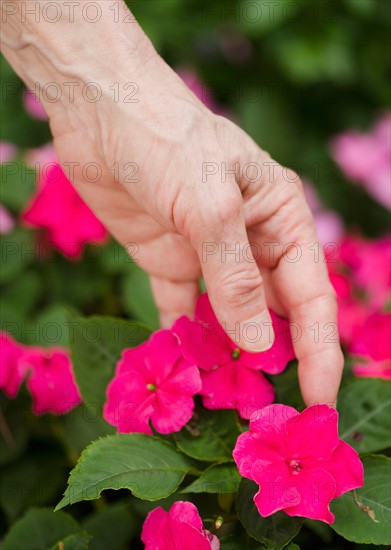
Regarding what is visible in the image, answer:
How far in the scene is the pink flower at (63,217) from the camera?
4.90 ft

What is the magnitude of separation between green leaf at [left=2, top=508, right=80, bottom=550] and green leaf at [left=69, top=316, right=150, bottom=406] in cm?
16

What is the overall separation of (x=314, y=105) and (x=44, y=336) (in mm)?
1547

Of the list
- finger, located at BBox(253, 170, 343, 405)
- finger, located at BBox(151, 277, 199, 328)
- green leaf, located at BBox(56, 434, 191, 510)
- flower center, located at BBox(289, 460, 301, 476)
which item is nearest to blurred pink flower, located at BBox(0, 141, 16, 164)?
finger, located at BBox(151, 277, 199, 328)

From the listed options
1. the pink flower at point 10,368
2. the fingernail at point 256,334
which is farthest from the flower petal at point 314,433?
the pink flower at point 10,368

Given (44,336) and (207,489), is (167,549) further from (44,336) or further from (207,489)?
(44,336)

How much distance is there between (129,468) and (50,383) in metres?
0.34

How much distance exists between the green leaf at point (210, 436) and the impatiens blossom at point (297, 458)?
8 cm

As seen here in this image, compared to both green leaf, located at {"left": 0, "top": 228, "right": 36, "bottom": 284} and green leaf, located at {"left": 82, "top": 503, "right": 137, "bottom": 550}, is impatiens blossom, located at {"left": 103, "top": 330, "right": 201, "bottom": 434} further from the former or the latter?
green leaf, located at {"left": 0, "top": 228, "right": 36, "bottom": 284}

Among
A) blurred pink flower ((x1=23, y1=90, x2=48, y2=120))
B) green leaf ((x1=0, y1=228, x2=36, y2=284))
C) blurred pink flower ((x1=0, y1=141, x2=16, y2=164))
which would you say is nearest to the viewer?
green leaf ((x1=0, y1=228, x2=36, y2=284))

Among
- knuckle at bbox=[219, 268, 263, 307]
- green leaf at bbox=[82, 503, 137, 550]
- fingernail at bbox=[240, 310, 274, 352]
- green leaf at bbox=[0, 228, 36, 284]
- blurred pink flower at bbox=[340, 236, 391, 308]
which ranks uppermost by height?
knuckle at bbox=[219, 268, 263, 307]

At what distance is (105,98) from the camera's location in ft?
3.15

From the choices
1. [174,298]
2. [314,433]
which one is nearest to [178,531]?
[314,433]

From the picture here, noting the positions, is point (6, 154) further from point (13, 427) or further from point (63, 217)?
point (13, 427)

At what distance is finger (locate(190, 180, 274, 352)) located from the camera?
0.87 m
